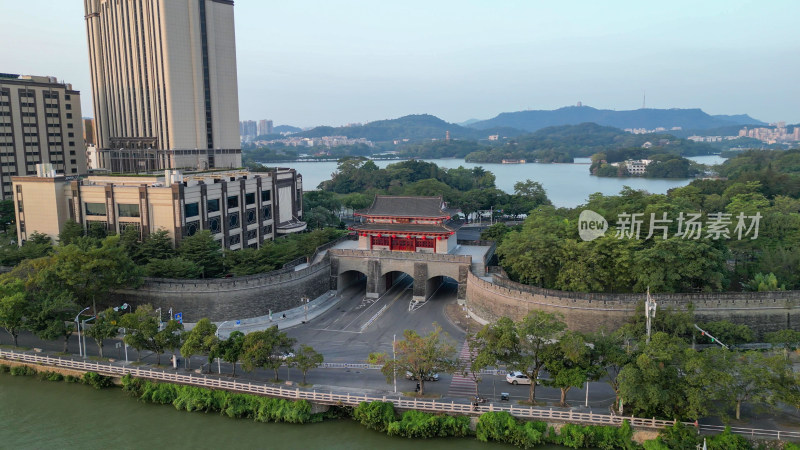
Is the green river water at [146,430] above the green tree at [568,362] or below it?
below

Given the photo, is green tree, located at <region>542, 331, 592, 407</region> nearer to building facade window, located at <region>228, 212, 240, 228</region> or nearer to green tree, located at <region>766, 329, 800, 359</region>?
green tree, located at <region>766, 329, 800, 359</region>

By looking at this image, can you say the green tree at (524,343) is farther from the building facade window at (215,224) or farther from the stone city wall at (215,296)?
the building facade window at (215,224)

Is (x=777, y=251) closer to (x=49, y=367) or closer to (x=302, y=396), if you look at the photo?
(x=302, y=396)

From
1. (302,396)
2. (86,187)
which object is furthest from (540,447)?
(86,187)

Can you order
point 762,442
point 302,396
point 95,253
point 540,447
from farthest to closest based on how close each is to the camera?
point 95,253, point 302,396, point 540,447, point 762,442

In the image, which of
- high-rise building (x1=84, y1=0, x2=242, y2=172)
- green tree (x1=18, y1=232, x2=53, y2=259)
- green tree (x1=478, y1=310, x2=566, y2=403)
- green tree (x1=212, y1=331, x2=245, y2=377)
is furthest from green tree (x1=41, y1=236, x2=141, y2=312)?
high-rise building (x1=84, y1=0, x2=242, y2=172)

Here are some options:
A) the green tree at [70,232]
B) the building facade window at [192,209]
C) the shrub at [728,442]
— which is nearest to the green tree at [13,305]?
the green tree at [70,232]

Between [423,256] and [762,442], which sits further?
[423,256]
